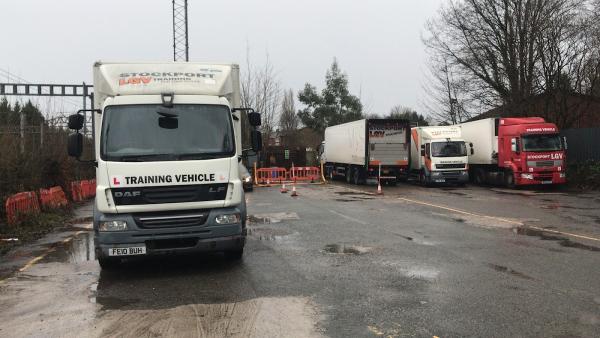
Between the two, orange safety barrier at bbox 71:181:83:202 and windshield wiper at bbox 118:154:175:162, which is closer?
windshield wiper at bbox 118:154:175:162

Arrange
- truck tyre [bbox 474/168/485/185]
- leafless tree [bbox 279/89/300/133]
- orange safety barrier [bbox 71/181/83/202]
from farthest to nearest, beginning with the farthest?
leafless tree [bbox 279/89/300/133] < truck tyre [bbox 474/168/485/185] < orange safety barrier [bbox 71/181/83/202]

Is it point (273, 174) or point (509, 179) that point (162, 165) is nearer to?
point (509, 179)

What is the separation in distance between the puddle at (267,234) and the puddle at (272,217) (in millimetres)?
1433

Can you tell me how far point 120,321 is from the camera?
5.60 metres

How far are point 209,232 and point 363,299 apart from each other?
2.54 metres

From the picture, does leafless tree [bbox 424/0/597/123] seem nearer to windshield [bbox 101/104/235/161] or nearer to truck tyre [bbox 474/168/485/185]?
truck tyre [bbox 474/168/485/185]

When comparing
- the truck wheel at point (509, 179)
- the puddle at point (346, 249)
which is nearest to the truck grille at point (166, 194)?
the puddle at point (346, 249)

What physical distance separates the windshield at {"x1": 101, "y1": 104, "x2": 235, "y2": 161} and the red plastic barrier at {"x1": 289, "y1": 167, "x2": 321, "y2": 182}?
24.0m

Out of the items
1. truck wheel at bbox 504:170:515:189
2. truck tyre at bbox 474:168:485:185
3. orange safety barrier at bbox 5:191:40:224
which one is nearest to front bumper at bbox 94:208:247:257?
orange safety barrier at bbox 5:191:40:224

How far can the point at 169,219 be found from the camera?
7.39 m

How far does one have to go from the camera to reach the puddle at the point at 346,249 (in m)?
9.25

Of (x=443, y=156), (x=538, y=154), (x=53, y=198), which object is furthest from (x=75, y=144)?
(x=443, y=156)

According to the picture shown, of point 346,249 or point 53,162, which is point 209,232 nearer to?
point 346,249

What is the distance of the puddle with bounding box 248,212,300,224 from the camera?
13.7 metres
